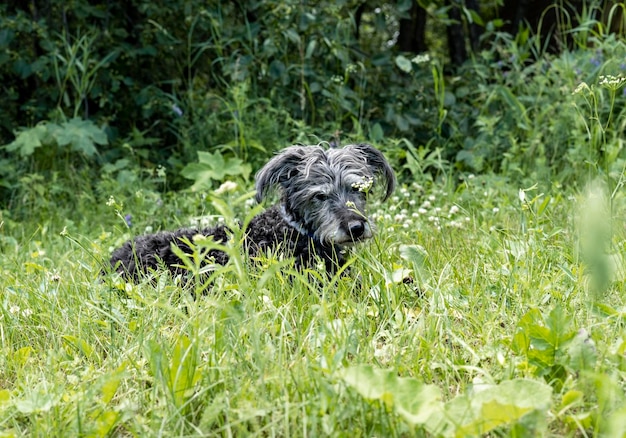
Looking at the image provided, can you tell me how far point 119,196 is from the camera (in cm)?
549

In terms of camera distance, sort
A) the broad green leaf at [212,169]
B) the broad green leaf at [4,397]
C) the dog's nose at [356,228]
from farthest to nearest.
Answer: the broad green leaf at [212,169]
the dog's nose at [356,228]
the broad green leaf at [4,397]

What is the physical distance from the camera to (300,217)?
3.86 metres

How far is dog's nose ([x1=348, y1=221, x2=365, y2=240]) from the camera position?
3574 mm

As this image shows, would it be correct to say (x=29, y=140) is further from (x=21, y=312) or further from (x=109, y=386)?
(x=109, y=386)

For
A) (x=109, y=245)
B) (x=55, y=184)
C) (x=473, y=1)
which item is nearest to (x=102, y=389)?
(x=109, y=245)

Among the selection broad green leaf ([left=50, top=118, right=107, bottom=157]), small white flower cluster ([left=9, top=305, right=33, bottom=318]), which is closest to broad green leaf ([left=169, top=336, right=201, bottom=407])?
small white flower cluster ([left=9, top=305, right=33, bottom=318])

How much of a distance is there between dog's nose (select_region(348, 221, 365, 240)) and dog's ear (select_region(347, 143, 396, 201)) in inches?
24.1

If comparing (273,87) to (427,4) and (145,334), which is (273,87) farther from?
(145,334)

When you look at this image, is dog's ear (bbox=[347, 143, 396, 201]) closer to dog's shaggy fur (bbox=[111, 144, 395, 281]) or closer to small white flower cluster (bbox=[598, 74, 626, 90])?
dog's shaggy fur (bbox=[111, 144, 395, 281])

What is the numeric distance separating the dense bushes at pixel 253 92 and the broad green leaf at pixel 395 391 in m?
3.66

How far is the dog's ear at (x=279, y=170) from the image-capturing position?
384 centimetres

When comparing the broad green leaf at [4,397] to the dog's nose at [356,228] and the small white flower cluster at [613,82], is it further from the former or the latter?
the small white flower cluster at [613,82]

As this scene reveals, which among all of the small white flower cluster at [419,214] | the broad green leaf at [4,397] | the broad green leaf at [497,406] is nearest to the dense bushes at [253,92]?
the small white flower cluster at [419,214]

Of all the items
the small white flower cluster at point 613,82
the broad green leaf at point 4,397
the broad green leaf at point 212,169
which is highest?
the small white flower cluster at point 613,82
